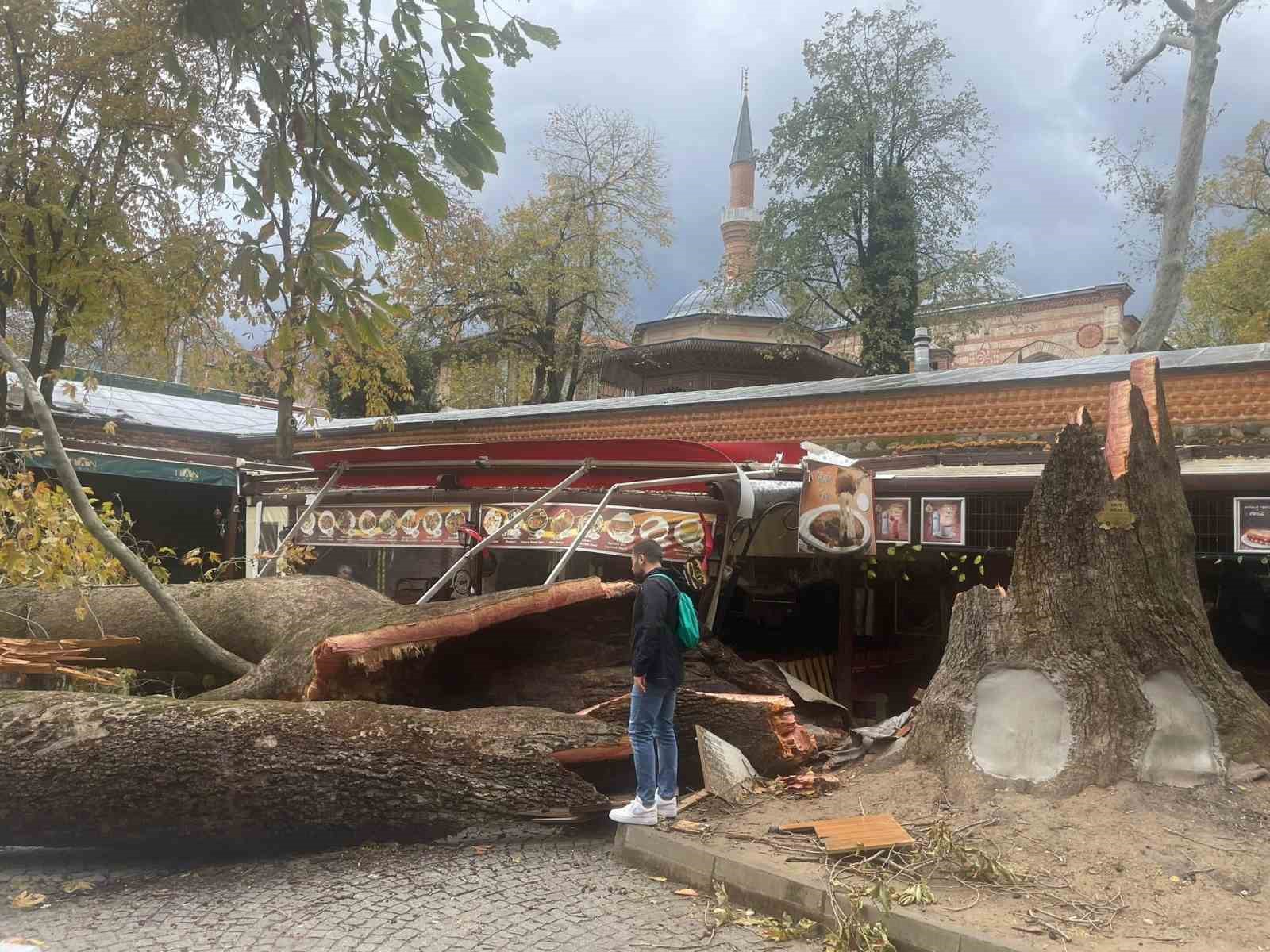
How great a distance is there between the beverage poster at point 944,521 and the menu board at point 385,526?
388 centimetres

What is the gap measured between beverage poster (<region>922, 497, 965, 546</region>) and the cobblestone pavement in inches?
176

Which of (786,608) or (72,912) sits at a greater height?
(786,608)

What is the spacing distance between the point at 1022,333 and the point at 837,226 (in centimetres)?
1546

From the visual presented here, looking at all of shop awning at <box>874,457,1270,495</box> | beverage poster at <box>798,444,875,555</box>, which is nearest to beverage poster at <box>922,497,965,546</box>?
shop awning at <box>874,457,1270,495</box>

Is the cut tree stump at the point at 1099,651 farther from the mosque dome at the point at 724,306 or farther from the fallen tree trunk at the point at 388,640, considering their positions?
the mosque dome at the point at 724,306

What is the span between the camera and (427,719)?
16.2ft

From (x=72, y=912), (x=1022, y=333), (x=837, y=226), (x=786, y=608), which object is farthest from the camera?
(x=1022, y=333)

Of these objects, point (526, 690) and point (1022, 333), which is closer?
point (526, 690)

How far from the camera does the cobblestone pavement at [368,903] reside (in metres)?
3.78

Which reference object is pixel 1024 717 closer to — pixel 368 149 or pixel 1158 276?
pixel 368 149

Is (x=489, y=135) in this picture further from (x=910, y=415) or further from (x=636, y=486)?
(x=910, y=415)

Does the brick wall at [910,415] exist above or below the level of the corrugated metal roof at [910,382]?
below

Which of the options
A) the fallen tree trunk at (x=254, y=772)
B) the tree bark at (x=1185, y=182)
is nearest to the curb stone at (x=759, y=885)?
the fallen tree trunk at (x=254, y=772)

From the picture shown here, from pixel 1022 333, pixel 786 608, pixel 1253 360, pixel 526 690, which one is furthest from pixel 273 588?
pixel 1022 333
